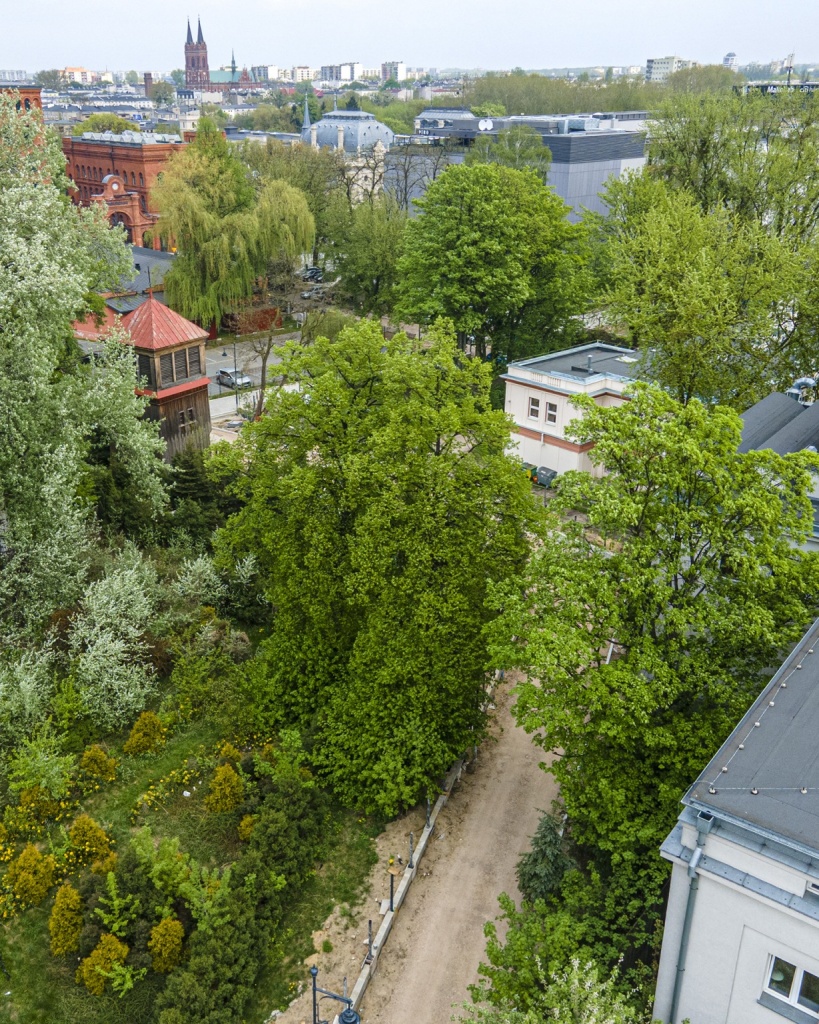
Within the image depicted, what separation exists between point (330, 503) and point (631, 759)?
29.2ft

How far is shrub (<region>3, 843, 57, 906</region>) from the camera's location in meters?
16.8

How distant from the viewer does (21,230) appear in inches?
909

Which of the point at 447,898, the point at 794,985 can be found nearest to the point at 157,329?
the point at 447,898

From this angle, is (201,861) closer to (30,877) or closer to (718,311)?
(30,877)

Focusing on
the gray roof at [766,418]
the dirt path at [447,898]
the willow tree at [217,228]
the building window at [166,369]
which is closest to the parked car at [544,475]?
the gray roof at [766,418]

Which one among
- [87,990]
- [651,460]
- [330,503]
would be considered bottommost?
[87,990]

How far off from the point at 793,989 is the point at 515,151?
5682 centimetres

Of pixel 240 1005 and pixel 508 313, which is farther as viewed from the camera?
pixel 508 313

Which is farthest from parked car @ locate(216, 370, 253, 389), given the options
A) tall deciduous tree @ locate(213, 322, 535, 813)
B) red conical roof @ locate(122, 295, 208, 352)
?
tall deciduous tree @ locate(213, 322, 535, 813)

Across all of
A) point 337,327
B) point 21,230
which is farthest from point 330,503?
point 337,327

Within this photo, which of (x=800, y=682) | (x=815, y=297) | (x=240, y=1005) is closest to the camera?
(x=800, y=682)

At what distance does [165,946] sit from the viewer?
1544 centimetres

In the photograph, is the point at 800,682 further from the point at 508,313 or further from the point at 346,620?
the point at 508,313

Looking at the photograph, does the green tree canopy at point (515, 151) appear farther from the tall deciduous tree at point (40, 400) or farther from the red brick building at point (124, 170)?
the tall deciduous tree at point (40, 400)
